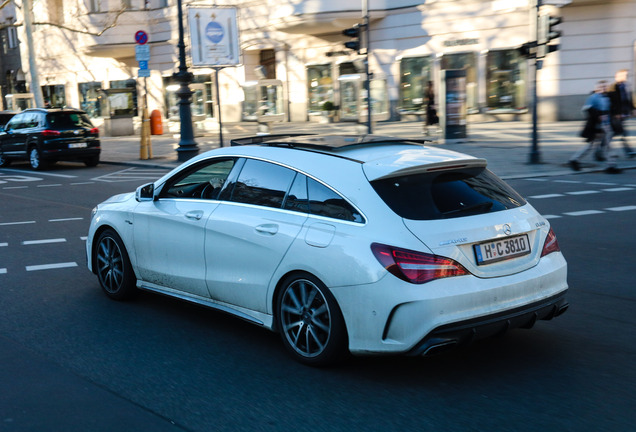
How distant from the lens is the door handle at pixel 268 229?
492 cm

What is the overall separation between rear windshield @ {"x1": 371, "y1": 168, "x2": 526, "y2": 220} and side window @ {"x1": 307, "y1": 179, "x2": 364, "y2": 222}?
0.20 metres

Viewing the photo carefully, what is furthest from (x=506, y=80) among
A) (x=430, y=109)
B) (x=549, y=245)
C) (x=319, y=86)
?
(x=549, y=245)

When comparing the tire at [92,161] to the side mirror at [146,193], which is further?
the tire at [92,161]

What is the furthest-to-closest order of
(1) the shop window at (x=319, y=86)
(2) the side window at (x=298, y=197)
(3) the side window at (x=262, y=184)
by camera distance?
(1) the shop window at (x=319, y=86) < (3) the side window at (x=262, y=184) < (2) the side window at (x=298, y=197)

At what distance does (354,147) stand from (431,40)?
25591mm

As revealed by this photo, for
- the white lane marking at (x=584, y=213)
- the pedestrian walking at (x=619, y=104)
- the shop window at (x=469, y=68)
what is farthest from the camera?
the shop window at (x=469, y=68)

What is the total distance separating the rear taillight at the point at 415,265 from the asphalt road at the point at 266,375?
637 millimetres

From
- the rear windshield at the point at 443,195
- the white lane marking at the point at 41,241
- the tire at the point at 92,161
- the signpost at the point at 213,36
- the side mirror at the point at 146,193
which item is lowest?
the tire at the point at 92,161

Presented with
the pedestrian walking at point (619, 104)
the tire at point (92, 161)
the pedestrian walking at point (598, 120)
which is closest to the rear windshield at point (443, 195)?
the pedestrian walking at point (598, 120)

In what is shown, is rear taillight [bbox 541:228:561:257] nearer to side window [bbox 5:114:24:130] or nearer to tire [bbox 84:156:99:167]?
tire [bbox 84:156:99:167]

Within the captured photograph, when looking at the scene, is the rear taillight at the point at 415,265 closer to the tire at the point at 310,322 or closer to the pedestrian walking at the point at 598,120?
the tire at the point at 310,322

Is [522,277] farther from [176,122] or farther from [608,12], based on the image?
[176,122]

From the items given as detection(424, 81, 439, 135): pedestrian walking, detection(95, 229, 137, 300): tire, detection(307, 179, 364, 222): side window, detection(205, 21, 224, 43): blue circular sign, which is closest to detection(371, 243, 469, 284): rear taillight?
detection(307, 179, 364, 222): side window

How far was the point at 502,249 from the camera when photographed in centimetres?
452
